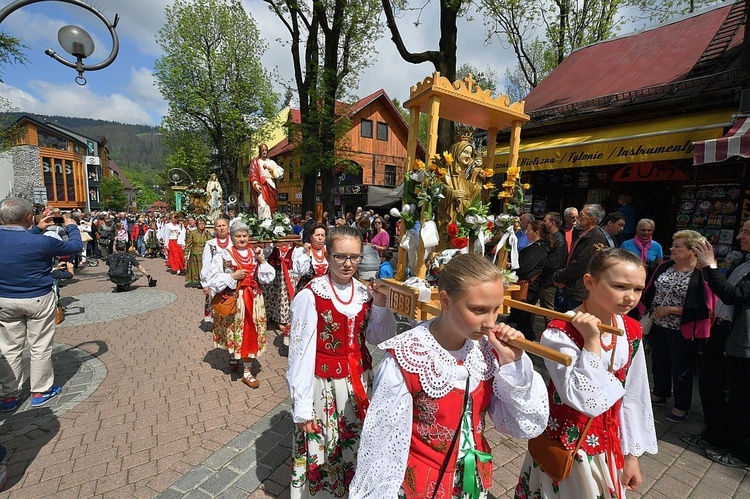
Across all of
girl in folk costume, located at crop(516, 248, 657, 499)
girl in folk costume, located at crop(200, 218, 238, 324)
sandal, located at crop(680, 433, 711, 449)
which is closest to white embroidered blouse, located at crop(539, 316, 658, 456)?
girl in folk costume, located at crop(516, 248, 657, 499)

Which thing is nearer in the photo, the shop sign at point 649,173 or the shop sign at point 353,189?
the shop sign at point 649,173

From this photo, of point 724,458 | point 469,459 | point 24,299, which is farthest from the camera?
point 24,299

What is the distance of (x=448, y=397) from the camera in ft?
5.03

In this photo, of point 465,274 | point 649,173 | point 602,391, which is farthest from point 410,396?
point 649,173

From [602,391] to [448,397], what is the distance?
0.76m

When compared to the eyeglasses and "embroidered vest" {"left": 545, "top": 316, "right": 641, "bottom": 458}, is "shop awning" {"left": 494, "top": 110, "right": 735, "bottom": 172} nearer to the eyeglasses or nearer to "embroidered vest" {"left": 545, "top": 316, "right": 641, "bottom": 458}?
"embroidered vest" {"left": 545, "top": 316, "right": 641, "bottom": 458}

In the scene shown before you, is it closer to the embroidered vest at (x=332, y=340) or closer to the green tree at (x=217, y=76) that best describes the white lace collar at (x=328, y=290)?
the embroidered vest at (x=332, y=340)

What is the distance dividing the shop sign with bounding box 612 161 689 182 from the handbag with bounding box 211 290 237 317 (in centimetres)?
885

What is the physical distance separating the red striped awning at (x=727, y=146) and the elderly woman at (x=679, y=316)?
274cm

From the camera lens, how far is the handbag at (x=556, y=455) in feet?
6.00

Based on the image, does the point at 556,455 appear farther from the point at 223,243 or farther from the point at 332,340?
the point at 223,243

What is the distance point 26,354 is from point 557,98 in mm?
13003

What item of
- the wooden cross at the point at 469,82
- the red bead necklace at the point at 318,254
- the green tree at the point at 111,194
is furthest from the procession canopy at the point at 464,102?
the green tree at the point at 111,194

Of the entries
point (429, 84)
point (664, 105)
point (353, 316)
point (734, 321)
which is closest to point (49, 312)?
point (353, 316)
